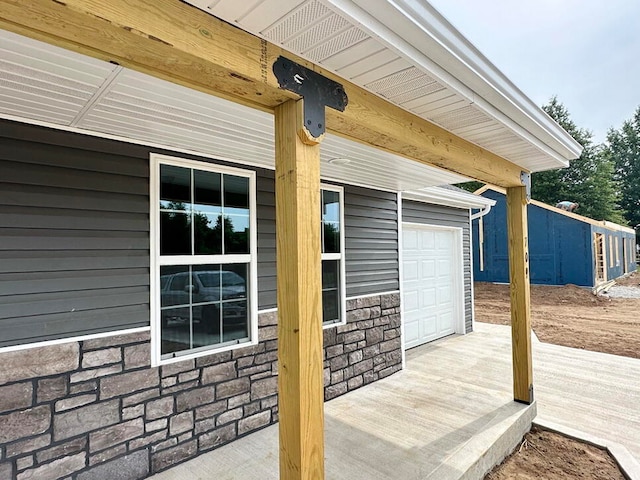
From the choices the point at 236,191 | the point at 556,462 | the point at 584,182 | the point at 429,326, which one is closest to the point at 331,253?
the point at 236,191

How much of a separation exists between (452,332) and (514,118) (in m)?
5.34

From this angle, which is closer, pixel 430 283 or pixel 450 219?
pixel 430 283

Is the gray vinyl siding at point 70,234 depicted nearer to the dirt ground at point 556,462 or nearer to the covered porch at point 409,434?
the covered porch at point 409,434

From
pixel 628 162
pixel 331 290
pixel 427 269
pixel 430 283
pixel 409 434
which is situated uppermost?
pixel 628 162

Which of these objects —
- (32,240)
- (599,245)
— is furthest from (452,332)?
(599,245)

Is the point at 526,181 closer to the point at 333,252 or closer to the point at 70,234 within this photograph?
the point at 333,252

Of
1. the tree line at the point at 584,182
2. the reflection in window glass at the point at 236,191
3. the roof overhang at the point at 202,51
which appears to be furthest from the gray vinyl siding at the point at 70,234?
the tree line at the point at 584,182

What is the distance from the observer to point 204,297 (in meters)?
3.13

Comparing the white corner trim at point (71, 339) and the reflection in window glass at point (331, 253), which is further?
the reflection in window glass at point (331, 253)

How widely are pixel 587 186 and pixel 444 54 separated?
2531 cm

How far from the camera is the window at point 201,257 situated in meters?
2.88

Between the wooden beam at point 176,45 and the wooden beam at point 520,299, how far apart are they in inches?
94.0

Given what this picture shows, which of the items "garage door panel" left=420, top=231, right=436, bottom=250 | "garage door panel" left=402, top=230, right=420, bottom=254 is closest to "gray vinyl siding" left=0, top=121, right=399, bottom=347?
"garage door panel" left=402, top=230, right=420, bottom=254

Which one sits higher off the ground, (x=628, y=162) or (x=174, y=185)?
(x=628, y=162)
